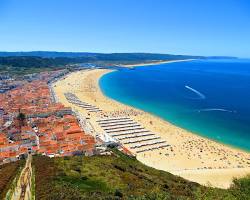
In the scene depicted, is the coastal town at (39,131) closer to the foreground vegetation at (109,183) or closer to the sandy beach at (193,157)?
the sandy beach at (193,157)

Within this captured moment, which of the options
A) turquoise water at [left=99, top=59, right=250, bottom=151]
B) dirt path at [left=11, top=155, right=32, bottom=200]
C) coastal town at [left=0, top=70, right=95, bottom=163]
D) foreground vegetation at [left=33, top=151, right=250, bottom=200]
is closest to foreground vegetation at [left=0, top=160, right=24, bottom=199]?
dirt path at [left=11, top=155, right=32, bottom=200]

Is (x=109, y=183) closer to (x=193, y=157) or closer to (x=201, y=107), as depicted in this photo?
(x=193, y=157)

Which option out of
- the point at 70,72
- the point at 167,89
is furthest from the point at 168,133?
the point at 70,72

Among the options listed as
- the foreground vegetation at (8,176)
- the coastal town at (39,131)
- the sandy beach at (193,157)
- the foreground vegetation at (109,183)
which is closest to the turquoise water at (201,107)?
the sandy beach at (193,157)

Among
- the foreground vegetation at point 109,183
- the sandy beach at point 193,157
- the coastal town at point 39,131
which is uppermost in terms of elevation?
the foreground vegetation at point 109,183

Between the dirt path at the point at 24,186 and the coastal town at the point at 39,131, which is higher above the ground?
the dirt path at the point at 24,186

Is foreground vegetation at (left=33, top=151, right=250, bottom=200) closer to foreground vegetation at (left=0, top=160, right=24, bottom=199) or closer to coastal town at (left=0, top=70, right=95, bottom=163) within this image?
foreground vegetation at (left=0, top=160, right=24, bottom=199)
